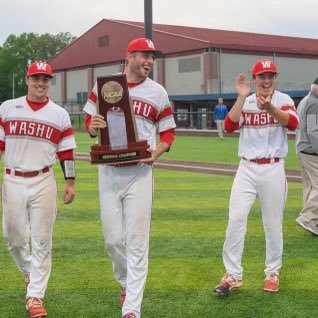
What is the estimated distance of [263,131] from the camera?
5410mm

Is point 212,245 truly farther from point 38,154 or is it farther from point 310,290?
point 38,154

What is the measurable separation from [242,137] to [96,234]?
323 centimetres

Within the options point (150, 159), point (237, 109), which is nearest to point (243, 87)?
point (237, 109)

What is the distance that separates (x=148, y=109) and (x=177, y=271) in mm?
2126

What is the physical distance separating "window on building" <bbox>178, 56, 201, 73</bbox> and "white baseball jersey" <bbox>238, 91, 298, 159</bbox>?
46.3m

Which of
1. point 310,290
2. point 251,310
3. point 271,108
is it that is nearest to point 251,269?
point 310,290

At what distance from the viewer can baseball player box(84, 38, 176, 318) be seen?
4660mm

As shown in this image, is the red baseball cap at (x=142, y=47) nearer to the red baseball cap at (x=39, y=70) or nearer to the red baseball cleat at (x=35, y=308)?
the red baseball cap at (x=39, y=70)

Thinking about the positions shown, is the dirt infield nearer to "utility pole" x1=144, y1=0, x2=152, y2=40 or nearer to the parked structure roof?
"utility pole" x1=144, y1=0, x2=152, y2=40

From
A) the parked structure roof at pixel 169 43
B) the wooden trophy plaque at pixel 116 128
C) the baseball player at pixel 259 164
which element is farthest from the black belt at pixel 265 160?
the parked structure roof at pixel 169 43

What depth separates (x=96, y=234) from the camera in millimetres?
8062

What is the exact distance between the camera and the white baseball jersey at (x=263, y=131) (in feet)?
17.7

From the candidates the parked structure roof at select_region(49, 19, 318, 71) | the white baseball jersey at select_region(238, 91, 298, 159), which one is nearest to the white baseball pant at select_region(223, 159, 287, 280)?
the white baseball jersey at select_region(238, 91, 298, 159)

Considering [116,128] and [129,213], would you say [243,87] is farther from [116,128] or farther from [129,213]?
[129,213]
